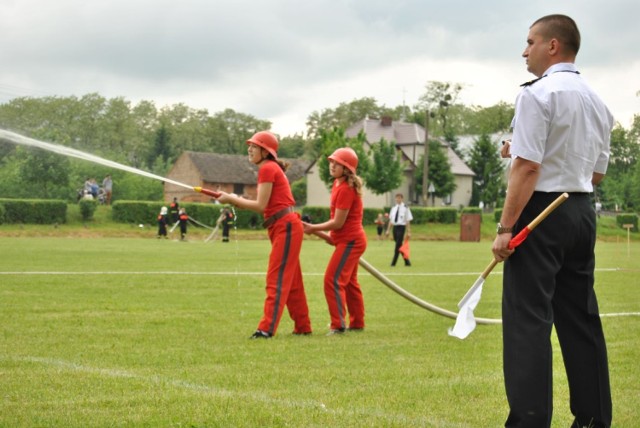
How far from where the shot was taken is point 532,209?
5141 millimetres

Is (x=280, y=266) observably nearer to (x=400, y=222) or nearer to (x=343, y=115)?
(x=400, y=222)

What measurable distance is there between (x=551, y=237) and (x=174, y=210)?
145 ft

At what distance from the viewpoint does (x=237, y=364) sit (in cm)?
809

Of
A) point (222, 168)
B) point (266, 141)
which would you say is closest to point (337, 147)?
point (222, 168)

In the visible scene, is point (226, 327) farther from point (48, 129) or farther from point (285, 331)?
point (48, 129)

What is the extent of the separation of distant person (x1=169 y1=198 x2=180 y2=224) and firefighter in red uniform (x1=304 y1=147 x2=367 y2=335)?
122 ft

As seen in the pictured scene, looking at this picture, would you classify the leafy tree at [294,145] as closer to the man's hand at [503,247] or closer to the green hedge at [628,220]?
the green hedge at [628,220]

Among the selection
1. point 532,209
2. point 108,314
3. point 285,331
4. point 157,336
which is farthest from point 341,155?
point 532,209

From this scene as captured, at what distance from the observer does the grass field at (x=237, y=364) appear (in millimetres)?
5918

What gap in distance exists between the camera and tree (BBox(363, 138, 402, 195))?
81188 millimetres

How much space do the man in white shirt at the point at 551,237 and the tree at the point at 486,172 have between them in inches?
3668

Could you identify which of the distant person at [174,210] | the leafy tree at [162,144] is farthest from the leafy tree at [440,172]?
the distant person at [174,210]

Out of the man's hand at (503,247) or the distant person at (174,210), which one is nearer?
the man's hand at (503,247)

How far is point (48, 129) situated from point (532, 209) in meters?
7.84
